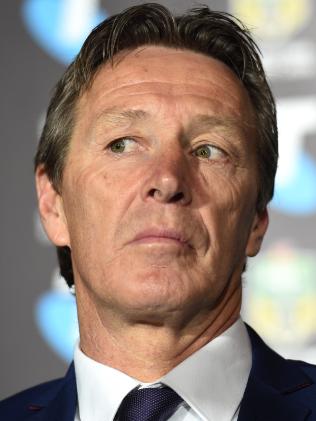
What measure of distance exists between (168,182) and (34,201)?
1.51m

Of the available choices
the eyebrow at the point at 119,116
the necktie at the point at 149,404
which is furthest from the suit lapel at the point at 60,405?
the eyebrow at the point at 119,116

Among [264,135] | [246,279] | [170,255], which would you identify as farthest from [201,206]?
[246,279]

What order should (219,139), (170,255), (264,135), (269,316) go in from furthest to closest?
(269,316)
(264,135)
(219,139)
(170,255)

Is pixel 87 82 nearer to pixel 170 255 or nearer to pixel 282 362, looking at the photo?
pixel 170 255

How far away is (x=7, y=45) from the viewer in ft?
11.4

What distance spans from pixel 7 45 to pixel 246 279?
111 centimetres

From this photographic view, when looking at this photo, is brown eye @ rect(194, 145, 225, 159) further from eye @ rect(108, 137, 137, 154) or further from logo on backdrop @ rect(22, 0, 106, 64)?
logo on backdrop @ rect(22, 0, 106, 64)

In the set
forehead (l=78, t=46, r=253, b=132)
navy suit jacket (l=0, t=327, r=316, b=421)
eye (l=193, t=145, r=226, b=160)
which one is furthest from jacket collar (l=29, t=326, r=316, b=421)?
forehead (l=78, t=46, r=253, b=132)

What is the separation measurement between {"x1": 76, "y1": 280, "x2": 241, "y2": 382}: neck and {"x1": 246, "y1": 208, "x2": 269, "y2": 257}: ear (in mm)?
108

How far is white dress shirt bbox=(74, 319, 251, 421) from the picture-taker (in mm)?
1997

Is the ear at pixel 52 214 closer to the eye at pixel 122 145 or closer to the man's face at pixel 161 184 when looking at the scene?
the man's face at pixel 161 184

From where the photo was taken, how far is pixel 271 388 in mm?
2051

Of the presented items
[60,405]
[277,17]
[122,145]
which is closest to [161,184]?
[122,145]

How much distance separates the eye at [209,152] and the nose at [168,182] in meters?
0.09
